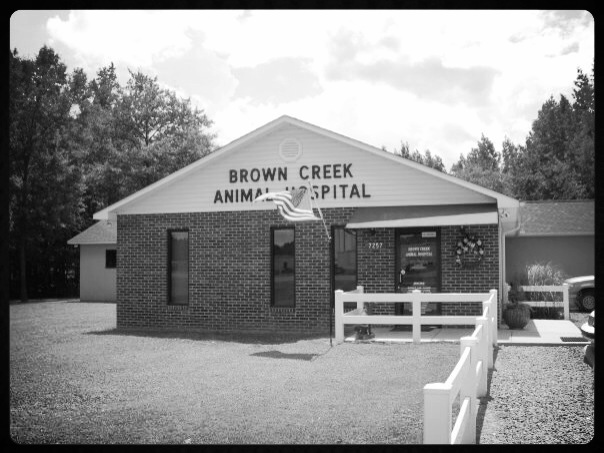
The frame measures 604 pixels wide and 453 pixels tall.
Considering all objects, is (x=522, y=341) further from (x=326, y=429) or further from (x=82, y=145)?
(x=82, y=145)

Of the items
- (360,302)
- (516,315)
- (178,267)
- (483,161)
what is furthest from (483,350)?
(483,161)

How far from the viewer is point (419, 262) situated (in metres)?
15.2

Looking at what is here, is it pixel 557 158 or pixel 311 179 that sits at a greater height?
pixel 557 158

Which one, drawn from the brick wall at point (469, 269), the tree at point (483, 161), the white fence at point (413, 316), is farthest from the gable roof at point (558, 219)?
the tree at point (483, 161)

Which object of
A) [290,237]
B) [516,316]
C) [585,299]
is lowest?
[585,299]

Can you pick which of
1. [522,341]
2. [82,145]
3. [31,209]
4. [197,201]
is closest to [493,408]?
[522,341]

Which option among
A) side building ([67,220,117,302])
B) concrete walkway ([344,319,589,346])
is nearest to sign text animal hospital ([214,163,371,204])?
concrete walkway ([344,319,589,346])

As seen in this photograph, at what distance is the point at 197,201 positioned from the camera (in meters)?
16.7

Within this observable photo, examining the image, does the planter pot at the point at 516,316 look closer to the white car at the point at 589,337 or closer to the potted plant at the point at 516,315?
the potted plant at the point at 516,315

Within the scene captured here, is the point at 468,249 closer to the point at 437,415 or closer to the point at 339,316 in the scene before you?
the point at 339,316

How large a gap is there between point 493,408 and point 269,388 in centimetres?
284

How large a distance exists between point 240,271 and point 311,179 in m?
2.87

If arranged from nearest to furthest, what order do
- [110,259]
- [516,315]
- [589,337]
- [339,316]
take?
[589,337], [339,316], [516,315], [110,259]

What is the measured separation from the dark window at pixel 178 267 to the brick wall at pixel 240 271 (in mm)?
224
